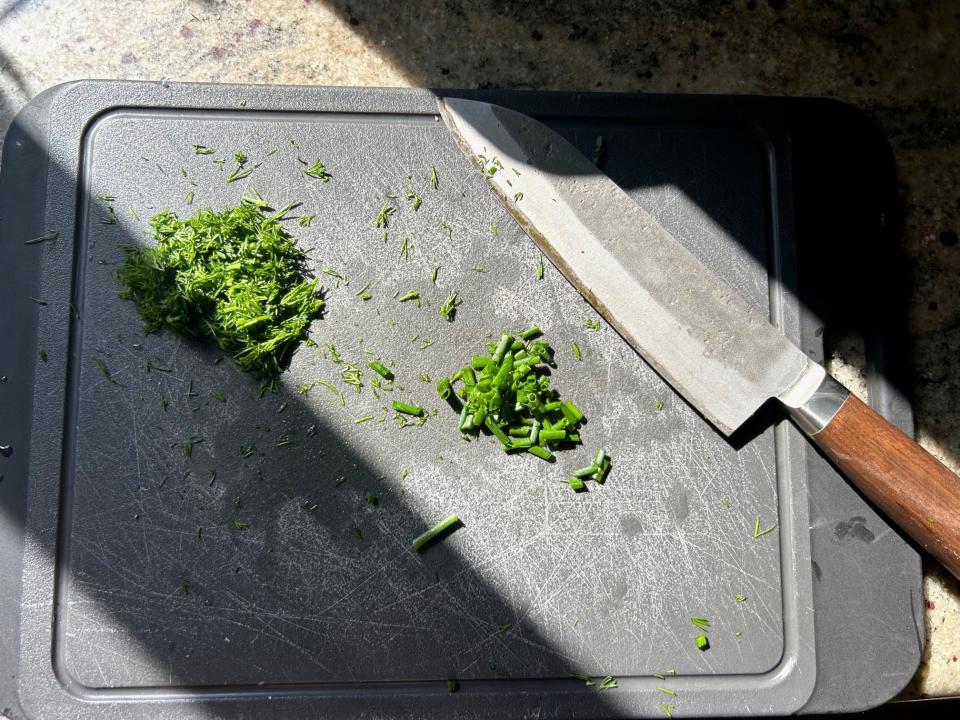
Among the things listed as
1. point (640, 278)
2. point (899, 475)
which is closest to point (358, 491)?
point (640, 278)

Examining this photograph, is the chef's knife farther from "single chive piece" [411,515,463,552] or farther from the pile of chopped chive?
"single chive piece" [411,515,463,552]

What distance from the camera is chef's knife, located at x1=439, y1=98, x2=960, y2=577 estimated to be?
1571 millimetres

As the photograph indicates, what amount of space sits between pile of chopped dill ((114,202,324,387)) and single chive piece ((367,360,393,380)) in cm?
16

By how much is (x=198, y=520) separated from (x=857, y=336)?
4.94 feet

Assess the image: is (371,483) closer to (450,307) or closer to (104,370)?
(450,307)

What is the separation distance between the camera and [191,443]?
1.64 meters

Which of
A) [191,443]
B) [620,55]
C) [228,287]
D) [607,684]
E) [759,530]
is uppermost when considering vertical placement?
[620,55]

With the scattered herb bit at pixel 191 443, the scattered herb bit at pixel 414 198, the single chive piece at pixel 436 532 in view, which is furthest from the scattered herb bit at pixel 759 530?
the scattered herb bit at pixel 191 443

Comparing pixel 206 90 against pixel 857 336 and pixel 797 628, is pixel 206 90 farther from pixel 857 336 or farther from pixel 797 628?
pixel 797 628

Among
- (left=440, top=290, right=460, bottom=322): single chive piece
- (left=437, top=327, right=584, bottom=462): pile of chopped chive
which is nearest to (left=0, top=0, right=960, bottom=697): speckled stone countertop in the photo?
(left=440, top=290, right=460, bottom=322): single chive piece

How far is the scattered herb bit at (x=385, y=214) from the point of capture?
1.71 m

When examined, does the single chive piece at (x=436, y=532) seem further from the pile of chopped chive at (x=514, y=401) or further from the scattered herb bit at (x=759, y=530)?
the scattered herb bit at (x=759, y=530)

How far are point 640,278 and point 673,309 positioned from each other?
0.31 feet

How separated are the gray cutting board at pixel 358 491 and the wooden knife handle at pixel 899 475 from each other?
12 centimetres
